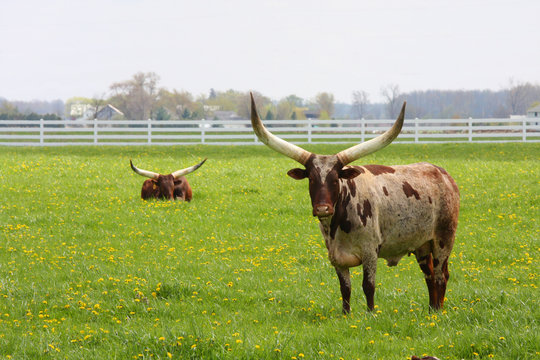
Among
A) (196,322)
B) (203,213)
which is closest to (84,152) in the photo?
(203,213)

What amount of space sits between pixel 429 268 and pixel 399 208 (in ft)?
2.82

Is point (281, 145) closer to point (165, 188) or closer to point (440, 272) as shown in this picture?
point (440, 272)

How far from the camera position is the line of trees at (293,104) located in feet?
354

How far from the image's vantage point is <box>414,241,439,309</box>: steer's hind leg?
7.12 m

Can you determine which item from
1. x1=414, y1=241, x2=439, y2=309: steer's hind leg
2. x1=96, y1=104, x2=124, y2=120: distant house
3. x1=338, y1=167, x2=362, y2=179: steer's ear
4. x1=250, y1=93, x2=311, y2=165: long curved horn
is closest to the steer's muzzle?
x1=338, y1=167, x2=362, y2=179: steer's ear

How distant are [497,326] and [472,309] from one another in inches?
31.4

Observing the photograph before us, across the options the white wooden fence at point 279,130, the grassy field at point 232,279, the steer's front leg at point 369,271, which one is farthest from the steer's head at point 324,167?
the white wooden fence at point 279,130

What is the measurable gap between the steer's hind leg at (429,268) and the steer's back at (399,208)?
6.3 inches

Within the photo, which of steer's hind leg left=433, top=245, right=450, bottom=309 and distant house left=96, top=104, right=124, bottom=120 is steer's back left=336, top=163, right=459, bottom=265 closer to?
steer's hind leg left=433, top=245, right=450, bottom=309

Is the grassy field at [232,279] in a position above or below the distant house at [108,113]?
below

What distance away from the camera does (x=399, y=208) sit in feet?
22.5

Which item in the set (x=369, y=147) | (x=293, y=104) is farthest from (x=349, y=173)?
(x=293, y=104)

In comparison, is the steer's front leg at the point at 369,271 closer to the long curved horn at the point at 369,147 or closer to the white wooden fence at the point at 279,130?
the long curved horn at the point at 369,147

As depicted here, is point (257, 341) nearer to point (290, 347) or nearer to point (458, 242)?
point (290, 347)
